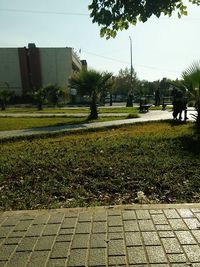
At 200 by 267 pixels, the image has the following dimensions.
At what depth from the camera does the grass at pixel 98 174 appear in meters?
5.08

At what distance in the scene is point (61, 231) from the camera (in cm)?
386

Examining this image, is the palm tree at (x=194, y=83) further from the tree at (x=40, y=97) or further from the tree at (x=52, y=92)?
the tree at (x=52, y=92)

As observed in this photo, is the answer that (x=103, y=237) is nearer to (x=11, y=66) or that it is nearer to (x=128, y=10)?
(x=128, y=10)

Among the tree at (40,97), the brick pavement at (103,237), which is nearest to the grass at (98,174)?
the brick pavement at (103,237)

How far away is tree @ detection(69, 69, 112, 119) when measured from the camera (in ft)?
62.8

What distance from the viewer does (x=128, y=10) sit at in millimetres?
4340

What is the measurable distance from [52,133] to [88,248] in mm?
8906

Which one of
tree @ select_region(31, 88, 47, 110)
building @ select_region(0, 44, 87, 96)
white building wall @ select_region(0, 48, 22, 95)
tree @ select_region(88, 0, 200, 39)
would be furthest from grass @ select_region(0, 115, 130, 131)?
white building wall @ select_region(0, 48, 22, 95)

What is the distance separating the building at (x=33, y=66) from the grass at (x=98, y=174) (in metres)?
58.9

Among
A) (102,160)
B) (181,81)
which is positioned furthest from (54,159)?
(181,81)

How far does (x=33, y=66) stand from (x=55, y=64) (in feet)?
14.2

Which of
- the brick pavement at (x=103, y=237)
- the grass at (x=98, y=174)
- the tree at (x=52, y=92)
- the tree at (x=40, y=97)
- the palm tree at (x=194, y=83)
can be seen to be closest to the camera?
the brick pavement at (x=103, y=237)

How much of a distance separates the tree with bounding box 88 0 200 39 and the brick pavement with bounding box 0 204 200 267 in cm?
251

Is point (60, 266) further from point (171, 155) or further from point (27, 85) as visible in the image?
Answer: point (27, 85)
